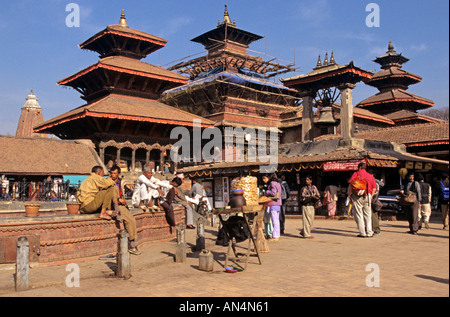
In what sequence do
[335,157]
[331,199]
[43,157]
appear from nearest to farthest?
[335,157]
[331,199]
[43,157]

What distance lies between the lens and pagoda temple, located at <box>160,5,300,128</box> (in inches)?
1486

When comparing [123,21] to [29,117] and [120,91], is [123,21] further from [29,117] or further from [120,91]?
[29,117]

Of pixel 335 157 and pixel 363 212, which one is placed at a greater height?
pixel 335 157

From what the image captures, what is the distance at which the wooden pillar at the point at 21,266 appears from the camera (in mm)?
6363

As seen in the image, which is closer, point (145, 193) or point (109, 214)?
point (109, 214)

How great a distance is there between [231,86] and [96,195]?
2962 centimetres

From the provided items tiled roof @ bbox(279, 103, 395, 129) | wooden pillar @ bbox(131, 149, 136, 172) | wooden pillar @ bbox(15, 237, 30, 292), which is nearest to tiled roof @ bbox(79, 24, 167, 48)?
wooden pillar @ bbox(131, 149, 136, 172)

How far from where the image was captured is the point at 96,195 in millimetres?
9242

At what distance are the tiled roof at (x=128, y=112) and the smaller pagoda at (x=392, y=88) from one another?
1810 cm

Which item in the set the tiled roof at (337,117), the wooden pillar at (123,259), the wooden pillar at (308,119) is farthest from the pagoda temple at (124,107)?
the wooden pillar at (123,259)

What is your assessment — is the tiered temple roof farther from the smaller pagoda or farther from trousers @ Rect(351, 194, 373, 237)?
the smaller pagoda

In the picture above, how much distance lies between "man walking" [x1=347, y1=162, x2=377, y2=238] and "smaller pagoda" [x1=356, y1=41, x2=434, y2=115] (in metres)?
28.5

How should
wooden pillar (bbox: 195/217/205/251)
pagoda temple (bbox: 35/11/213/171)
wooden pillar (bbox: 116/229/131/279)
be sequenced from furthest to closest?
pagoda temple (bbox: 35/11/213/171)
wooden pillar (bbox: 195/217/205/251)
wooden pillar (bbox: 116/229/131/279)

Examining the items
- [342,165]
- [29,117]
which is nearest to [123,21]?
[342,165]
